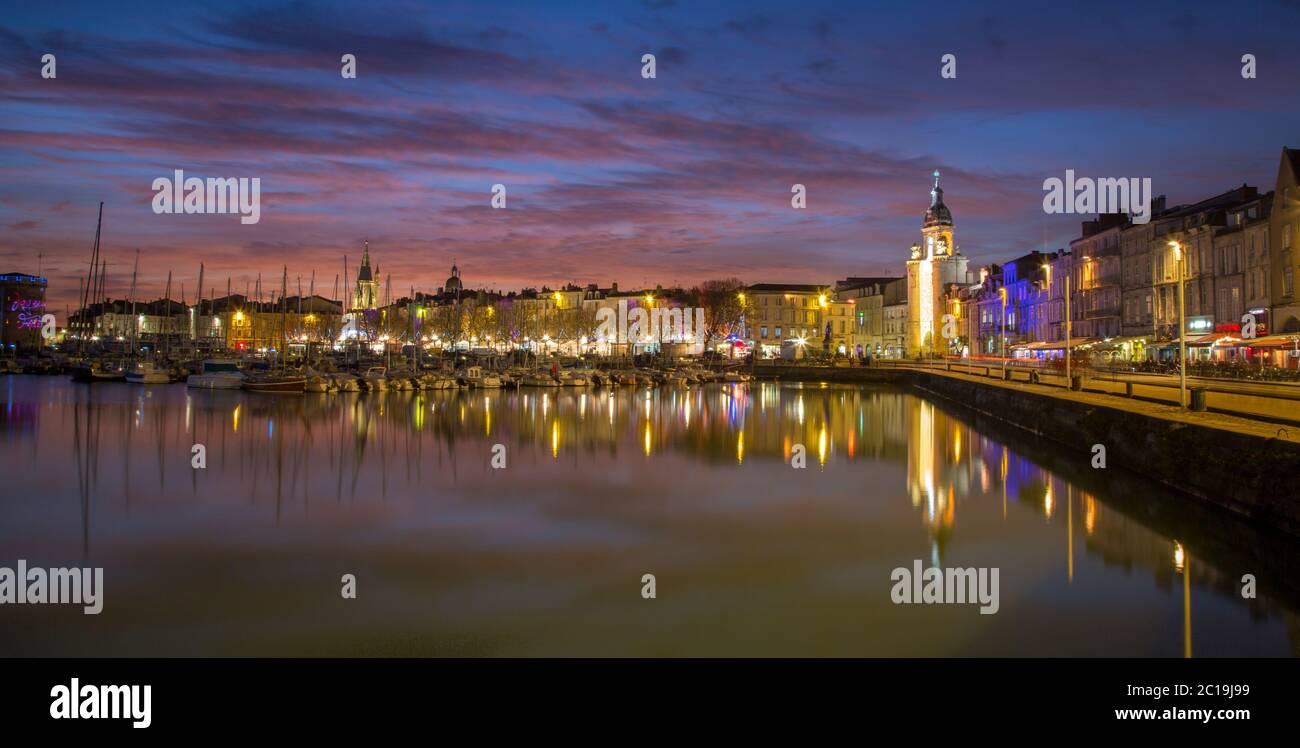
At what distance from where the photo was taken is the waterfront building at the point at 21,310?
15025 cm

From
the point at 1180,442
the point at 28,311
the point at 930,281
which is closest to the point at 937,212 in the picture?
the point at 930,281

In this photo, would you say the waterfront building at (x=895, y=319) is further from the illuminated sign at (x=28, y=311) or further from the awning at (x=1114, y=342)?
the illuminated sign at (x=28, y=311)

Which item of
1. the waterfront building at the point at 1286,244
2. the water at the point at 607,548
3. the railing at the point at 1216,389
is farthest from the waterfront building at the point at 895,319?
the water at the point at 607,548

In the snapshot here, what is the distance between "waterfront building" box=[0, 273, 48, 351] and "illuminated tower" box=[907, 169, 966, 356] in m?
132

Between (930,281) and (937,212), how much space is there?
945 cm

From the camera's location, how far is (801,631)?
39.2ft

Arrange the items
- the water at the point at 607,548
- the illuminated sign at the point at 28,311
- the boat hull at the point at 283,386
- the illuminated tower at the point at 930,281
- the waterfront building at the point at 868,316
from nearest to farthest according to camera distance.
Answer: the water at the point at 607,548 < the boat hull at the point at 283,386 < the illuminated tower at the point at 930,281 < the waterfront building at the point at 868,316 < the illuminated sign at the point at 28,311

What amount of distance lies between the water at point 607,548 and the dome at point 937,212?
86258 millimetres

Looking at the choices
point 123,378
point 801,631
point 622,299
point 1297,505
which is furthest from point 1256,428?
point 622,299

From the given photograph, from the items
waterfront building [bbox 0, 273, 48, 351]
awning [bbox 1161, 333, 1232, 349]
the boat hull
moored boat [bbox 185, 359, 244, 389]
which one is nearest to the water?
awning [bbox 1161, 333, 1232, 349]

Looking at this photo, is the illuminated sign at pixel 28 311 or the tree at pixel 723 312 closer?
the tree at pixel 723 312

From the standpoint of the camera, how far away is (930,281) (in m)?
113

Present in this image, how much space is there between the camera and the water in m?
11.8
